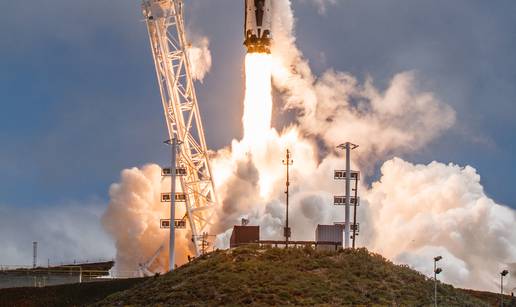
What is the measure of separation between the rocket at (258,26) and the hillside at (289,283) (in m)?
27.1

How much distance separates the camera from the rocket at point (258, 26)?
10438 cm

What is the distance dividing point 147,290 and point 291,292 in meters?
12.4

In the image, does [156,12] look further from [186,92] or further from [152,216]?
[152,216]

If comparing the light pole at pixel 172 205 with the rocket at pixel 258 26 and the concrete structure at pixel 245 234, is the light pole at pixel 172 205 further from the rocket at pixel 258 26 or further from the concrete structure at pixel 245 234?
the rocket at pixel 258 26

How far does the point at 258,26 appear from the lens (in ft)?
344

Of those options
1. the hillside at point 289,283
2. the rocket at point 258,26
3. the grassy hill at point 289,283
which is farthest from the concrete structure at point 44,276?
the rocket at point 258,26

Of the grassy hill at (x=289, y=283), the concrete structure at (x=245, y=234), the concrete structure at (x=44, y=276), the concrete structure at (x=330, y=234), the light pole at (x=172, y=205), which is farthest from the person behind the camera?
the concrete structure at (x=44, y=276)

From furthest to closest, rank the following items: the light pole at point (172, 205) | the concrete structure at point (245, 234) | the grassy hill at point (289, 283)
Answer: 1. the light pole at point (172, 205)
2. the concrete structure at point (245, 234)
3. the grassy hill at point (289, 283)

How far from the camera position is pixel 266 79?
10894 centimetres

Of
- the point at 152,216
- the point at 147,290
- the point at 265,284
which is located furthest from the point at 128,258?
the point at 265,284

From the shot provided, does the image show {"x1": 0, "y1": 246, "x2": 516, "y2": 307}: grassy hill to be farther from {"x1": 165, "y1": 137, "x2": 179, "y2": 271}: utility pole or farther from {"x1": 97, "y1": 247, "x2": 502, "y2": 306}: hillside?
{"x1": 165, "y1": 137, "x2": 179, "y2": 271}: utility pole

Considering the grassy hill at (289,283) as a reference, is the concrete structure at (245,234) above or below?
above

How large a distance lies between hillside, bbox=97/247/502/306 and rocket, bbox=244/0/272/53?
27.1 metres

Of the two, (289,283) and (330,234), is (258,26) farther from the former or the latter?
(289,283)
